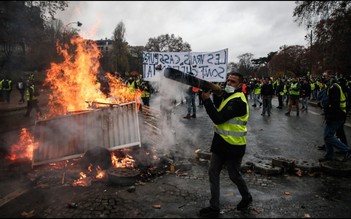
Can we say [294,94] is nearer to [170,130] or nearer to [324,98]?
[324,98]

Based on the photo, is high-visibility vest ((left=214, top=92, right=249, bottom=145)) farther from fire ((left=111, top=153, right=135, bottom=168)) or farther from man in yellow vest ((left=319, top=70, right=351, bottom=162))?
man in yellow vest ((left=319, top=70, right=351, bottom=162))

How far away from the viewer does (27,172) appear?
5.99 metres

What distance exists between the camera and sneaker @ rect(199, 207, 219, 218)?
4.02 meters

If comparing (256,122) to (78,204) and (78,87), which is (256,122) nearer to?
(78,87)

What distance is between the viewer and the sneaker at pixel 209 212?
402 cm

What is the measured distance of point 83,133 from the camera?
20.9 ft

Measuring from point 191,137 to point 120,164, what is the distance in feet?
11.9

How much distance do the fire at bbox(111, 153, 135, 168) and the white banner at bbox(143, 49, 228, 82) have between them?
4994mm

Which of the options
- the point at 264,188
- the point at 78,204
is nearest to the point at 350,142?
the point at 264,188

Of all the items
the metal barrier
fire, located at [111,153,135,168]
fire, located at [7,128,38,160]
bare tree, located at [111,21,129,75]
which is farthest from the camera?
bare tree, located at [111,21,129,75]

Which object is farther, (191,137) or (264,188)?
(191,137)

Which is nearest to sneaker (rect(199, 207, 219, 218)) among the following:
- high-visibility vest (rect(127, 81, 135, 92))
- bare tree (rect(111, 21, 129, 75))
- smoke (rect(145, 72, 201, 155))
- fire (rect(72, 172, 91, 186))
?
fire (rect(72, 172, 91, 186))

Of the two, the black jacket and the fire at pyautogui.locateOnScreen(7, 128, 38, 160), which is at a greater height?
the black jacket

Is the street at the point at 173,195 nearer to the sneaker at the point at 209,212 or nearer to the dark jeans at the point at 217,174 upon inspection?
the sneaker at the point at 209,212
